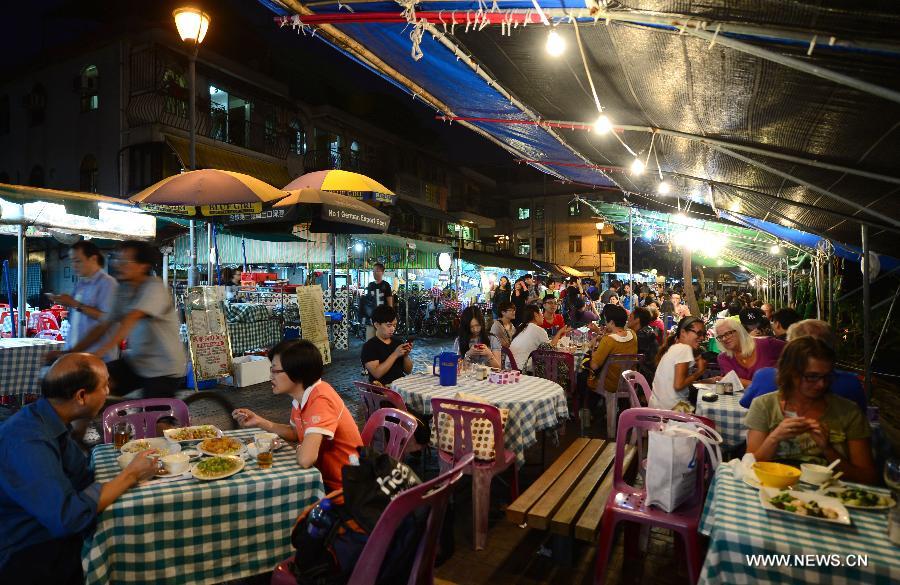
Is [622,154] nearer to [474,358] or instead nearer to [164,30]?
[474,358]

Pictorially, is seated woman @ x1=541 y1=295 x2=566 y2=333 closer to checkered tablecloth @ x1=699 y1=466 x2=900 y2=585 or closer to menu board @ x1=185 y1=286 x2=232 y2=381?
menu board @ x1=185 y1=286 x2=232 y2=381

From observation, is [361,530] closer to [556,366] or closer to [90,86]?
[556,366]

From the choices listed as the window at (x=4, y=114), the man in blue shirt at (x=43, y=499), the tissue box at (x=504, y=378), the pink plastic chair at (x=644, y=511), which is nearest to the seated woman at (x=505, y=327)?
the tissue box at (x=504, y=378)

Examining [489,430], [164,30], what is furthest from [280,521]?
[164,30]

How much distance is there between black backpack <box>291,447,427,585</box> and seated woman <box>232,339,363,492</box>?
718mm

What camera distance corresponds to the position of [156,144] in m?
17.4

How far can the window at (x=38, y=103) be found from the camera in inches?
810

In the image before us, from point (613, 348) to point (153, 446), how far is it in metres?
5.50

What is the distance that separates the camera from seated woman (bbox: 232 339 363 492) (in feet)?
10.3

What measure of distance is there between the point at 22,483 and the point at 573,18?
3.86 meters

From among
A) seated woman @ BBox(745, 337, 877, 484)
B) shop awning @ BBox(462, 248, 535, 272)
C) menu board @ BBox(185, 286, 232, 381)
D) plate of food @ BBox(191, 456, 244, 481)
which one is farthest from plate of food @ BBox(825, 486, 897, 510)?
shop awning @ BBox(462, 248, 535, 272)

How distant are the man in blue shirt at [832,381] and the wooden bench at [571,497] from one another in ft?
3.60

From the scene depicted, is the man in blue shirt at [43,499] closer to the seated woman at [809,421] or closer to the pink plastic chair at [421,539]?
the pink plastic chair at [421,539]

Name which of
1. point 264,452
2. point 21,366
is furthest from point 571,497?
point 21,366
